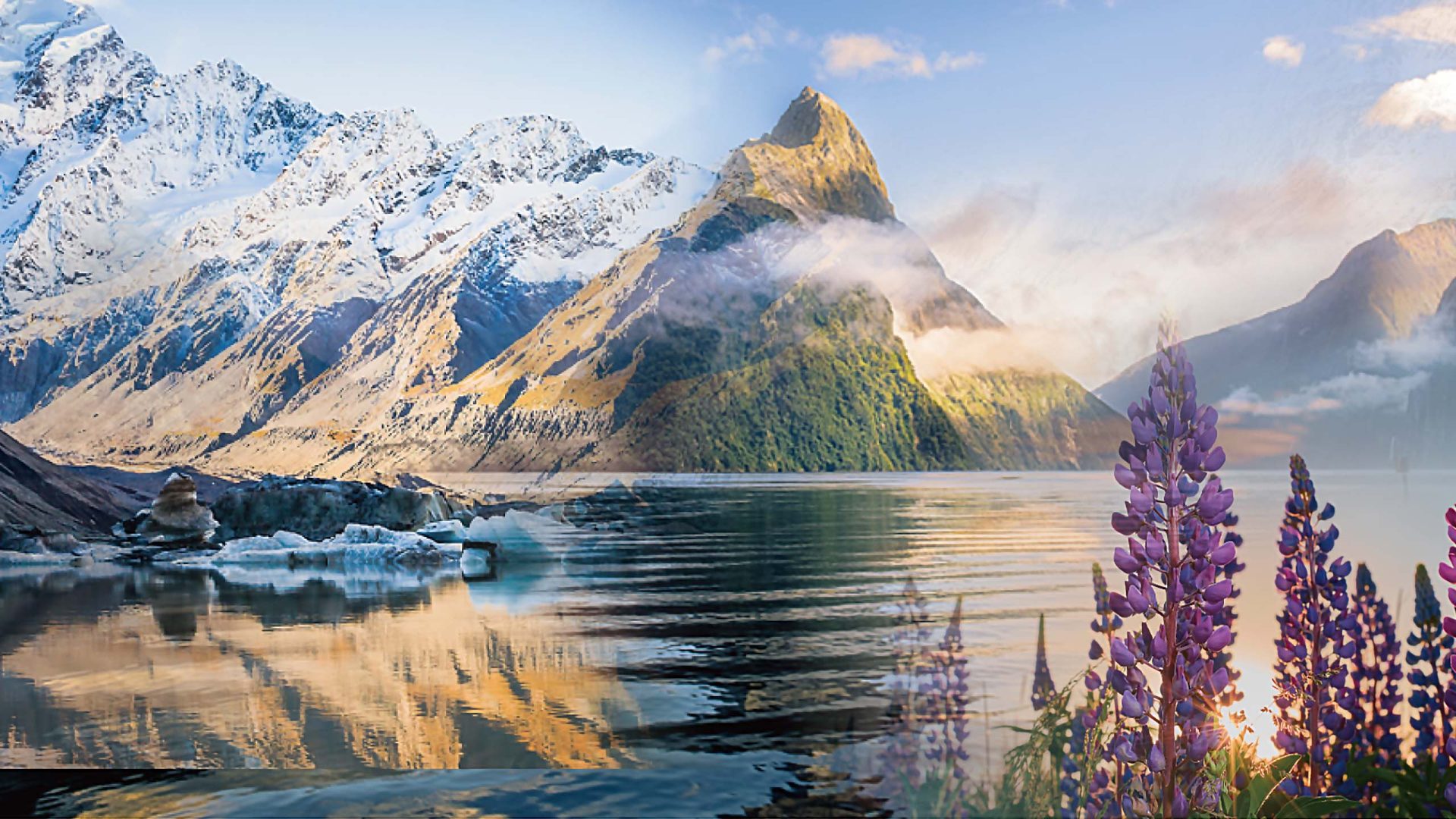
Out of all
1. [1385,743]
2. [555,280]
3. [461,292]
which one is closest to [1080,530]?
[1385,743]

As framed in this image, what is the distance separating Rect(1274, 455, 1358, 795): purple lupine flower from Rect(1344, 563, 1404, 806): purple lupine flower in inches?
2.6

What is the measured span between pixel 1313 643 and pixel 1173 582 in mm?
1641

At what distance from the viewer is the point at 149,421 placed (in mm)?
67125

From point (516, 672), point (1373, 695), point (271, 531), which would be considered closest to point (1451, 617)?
point (1373, 695)

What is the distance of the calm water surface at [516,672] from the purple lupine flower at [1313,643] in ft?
9.79

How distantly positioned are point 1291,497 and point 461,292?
535 ft

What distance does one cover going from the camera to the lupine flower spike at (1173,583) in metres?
2.56

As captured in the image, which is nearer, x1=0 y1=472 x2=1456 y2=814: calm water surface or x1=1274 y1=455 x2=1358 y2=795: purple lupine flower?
x1=1274 y1=455 x2=1358 y2=795: purple lupine flower

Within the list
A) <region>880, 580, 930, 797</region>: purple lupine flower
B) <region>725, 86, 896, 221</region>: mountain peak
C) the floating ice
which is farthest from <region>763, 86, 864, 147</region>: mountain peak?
<region>880, 580, 930, 797</region>: purple lupine flower

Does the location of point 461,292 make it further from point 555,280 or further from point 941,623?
point 941,623

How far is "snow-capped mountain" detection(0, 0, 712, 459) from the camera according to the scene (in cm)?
7344

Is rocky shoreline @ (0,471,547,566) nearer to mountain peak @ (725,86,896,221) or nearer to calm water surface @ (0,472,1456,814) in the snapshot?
calm water surface @ (0,472,1456,814)

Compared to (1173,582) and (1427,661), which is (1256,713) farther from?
(1173,582)

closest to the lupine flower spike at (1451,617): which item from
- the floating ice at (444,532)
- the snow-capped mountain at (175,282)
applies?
the floating ice at (444,532)
